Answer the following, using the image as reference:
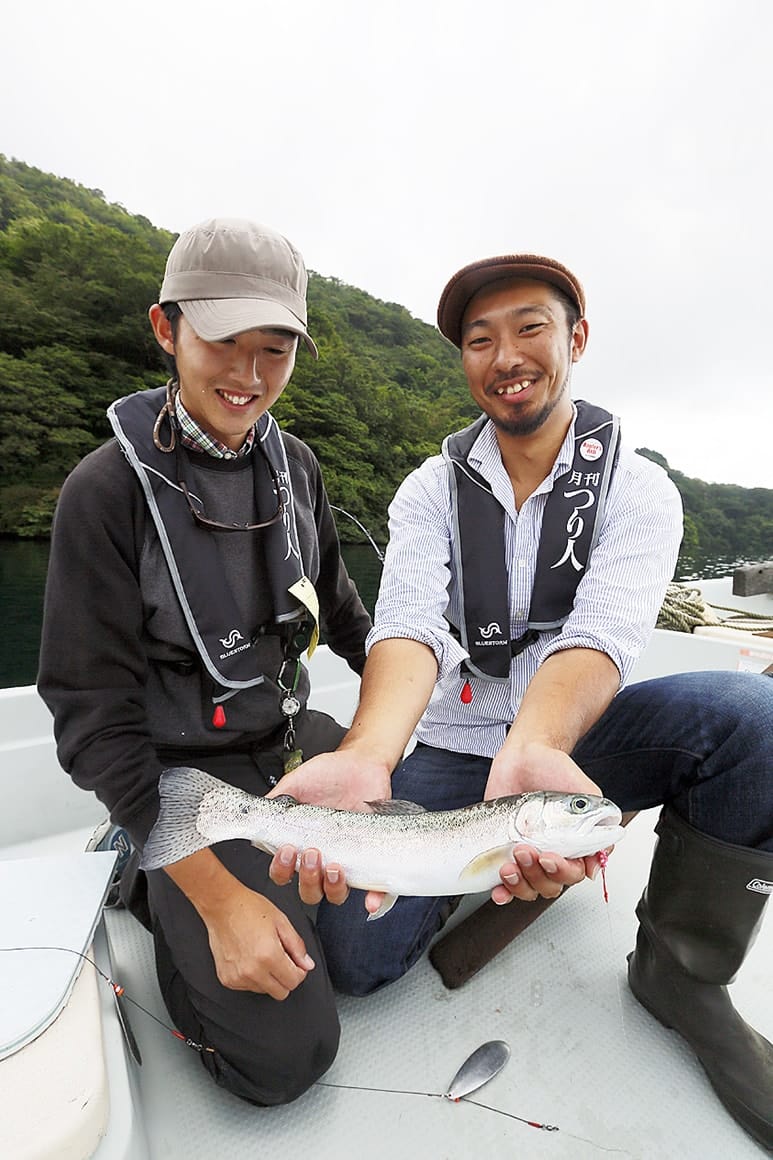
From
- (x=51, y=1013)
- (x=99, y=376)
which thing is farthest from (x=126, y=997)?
(x=99, y=376)

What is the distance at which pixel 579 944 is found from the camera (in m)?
2.56

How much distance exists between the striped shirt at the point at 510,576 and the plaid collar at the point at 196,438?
82 cm

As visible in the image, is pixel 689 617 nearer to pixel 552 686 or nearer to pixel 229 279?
pixel 552 686

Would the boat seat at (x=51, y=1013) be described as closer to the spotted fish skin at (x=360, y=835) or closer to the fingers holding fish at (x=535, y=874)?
the spotted fish skin at (x=360, y=835)

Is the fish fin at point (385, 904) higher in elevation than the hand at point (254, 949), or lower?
higher

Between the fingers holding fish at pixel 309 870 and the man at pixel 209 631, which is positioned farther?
the man at pixel 209 631

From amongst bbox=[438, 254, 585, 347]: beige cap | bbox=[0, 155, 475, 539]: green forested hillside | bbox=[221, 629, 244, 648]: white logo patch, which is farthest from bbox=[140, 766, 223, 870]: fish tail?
bbox=[0, 155, 475, 539]: green forested hillside

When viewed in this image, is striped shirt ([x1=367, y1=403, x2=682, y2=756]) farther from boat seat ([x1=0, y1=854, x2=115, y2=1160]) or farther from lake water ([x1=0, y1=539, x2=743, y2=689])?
lake water ([x1=0, y1=539, x2=743, y2=689])

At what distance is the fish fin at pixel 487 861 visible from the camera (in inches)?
65.7

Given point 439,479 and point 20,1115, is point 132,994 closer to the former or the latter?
point 20,1115

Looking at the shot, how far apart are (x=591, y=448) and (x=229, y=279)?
5.09ft

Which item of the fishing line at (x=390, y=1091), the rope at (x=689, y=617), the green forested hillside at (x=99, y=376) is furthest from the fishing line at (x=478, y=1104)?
the green forested hillside at (x=99, y=376)

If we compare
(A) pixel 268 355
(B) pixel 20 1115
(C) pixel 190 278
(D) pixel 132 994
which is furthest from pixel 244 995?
(C) pixel 190 278

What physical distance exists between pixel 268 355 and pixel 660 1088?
2647mm
